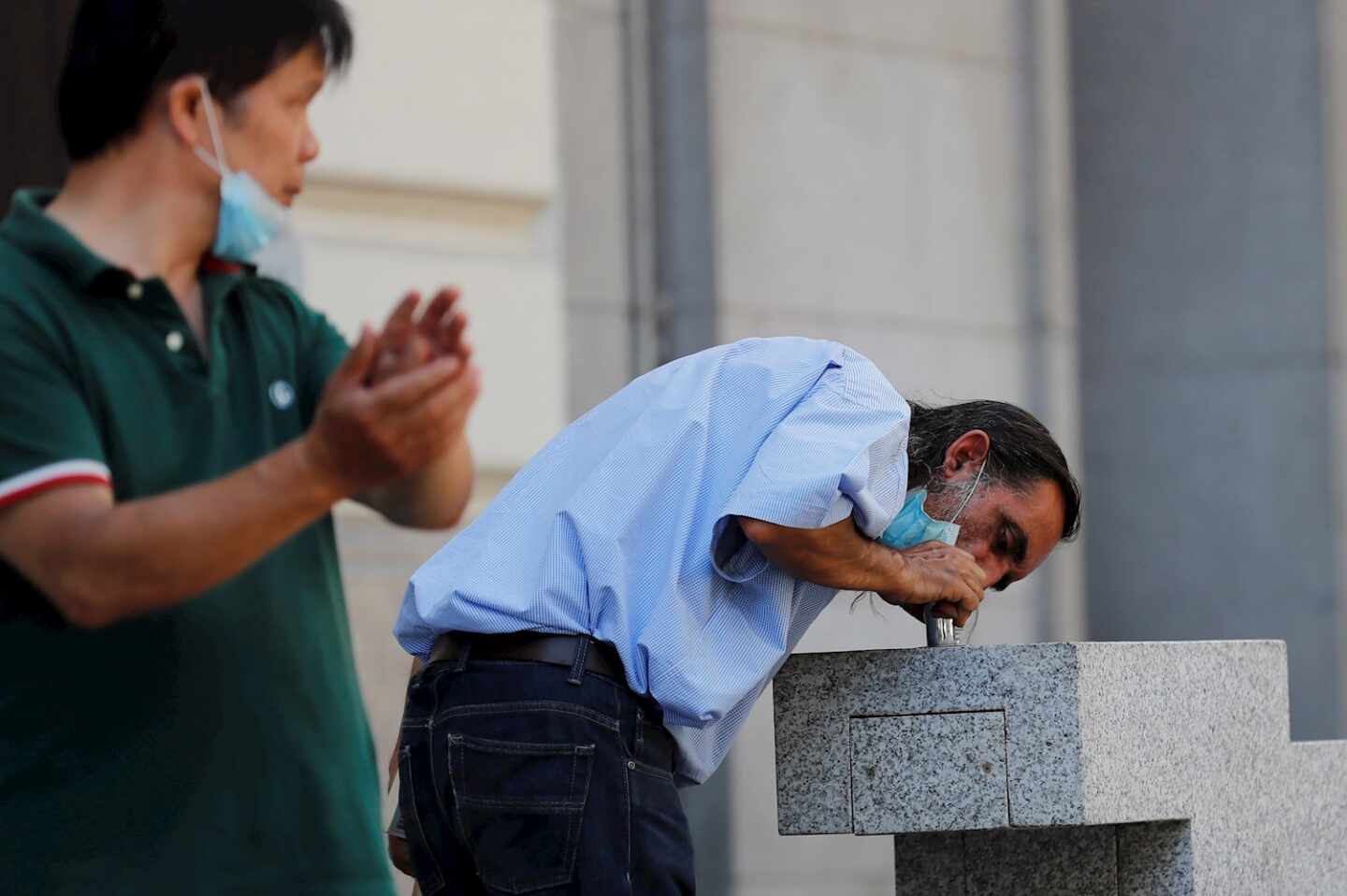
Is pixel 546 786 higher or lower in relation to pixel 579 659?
lower

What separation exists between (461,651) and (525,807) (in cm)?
28

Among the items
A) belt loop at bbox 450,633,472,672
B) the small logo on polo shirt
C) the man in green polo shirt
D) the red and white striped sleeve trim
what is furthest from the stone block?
the red and white striped sleeve trim

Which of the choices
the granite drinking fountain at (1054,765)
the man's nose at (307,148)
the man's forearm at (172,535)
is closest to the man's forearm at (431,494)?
the man's forearm at (172,535)

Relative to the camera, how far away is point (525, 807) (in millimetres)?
3072

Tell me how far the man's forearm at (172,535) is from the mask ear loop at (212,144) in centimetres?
34

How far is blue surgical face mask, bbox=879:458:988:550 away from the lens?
3.60m

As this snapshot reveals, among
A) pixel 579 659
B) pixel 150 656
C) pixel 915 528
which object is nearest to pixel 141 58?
pixel 150 656

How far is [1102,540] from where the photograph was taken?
27.3 feet

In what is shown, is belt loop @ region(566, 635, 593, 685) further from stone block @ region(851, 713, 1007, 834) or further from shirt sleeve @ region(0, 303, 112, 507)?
shirt sleeve @ region(0, 303, 112, 507)

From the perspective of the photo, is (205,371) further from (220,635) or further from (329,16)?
(329,16)

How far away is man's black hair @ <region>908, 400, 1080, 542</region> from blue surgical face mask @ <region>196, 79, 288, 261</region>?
183 centimetres

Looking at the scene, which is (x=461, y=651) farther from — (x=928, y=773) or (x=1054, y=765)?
(x=1054, y=765)

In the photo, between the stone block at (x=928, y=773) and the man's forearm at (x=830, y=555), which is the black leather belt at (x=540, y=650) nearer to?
the man's forearm at (x=830, y=555)

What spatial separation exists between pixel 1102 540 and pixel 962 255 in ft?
4.99
